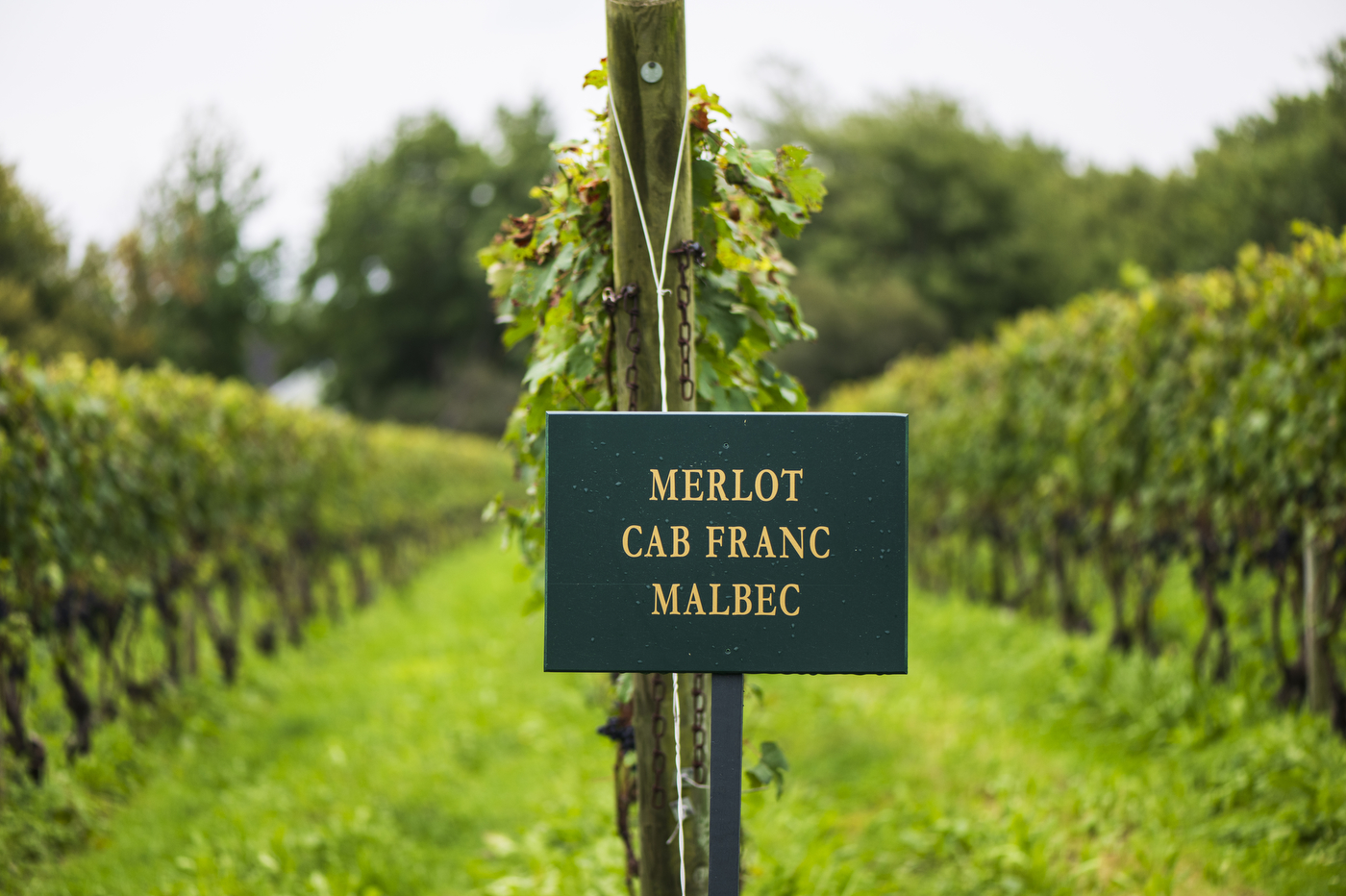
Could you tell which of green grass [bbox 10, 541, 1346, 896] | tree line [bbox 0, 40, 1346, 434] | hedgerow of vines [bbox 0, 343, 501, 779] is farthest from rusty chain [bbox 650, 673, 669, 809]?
tree line [bbox 0, 40, 1346, 434]

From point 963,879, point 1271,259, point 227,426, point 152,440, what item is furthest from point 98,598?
point 1271,259

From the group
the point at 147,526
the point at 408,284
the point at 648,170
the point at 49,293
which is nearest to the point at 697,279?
the point at 648,170

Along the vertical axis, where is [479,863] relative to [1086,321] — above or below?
below

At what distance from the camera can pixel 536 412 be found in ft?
7.99

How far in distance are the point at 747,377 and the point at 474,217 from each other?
4593cm

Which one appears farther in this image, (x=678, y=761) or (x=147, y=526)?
(x=147, y=526)

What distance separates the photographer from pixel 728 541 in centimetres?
188

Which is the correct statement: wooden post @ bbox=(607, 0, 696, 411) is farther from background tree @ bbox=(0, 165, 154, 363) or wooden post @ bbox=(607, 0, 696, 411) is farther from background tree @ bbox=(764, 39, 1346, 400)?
background tree @ bbox=(764, 39, 1346, 400)

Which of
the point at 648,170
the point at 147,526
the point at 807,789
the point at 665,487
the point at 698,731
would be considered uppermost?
the point at 648,170

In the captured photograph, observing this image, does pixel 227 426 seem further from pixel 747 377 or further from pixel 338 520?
pixel 747 377

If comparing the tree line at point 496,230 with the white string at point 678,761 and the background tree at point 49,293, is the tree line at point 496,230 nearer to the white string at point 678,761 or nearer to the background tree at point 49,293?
the background tree at point 49,293

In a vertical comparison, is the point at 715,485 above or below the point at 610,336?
below

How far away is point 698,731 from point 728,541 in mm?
753

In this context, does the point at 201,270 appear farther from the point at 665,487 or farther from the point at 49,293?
the point at 665,487
